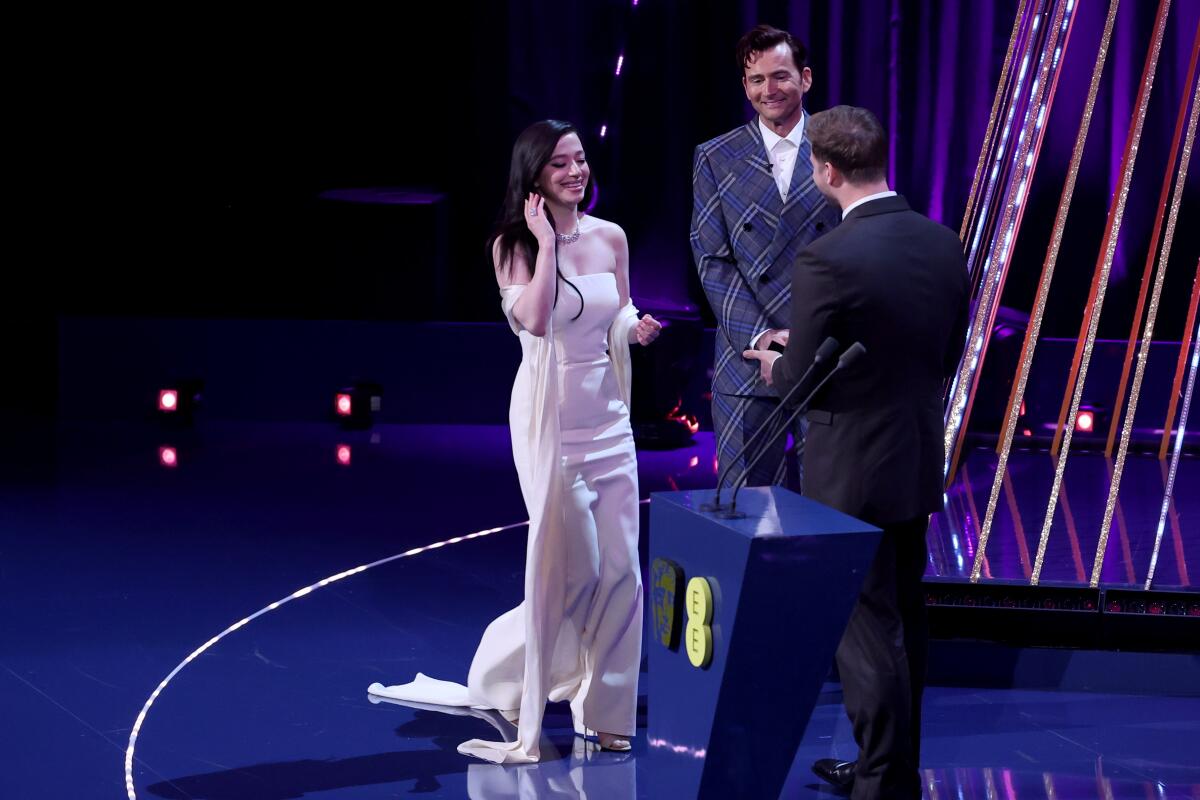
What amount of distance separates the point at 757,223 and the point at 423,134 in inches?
214

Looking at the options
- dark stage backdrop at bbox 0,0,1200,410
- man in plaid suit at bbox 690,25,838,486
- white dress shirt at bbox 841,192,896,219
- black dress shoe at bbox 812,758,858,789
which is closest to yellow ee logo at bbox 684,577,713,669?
white dress shirt at bbox 841,192,896,219

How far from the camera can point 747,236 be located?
11.5 feet

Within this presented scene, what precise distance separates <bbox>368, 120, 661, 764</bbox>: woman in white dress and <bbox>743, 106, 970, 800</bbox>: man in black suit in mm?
677

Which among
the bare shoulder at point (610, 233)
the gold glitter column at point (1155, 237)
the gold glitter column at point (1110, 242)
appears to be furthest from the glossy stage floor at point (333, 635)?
the bare shoulder at point (610, 233)

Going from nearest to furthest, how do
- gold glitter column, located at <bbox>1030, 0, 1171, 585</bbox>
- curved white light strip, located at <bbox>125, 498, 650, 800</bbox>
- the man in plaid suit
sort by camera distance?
curved white light strip, located at <bbox>125, 498, 650, 800</bbox>, the man in plaid suit, gold glitter column, located at <bbox>1030, 0, 1171, 585</bbox>

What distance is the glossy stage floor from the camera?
326 centimetres

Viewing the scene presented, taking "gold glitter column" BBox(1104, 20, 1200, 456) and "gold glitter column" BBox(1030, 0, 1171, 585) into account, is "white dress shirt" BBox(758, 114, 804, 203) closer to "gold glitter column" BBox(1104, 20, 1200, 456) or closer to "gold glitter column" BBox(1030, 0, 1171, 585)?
"gold glitter column" BBox(1030, 0, 1171, 585)

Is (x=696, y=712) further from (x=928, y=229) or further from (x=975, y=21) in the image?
(x=975, y=21)

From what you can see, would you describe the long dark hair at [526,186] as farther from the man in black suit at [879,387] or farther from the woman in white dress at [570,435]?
the man in black suit at [879,387]

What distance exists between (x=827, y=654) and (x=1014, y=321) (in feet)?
16.6

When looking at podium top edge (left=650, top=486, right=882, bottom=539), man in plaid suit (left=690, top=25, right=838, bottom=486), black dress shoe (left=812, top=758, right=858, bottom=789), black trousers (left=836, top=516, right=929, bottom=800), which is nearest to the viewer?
podium top edge (left=650, top=486, right=882, bottom=539)

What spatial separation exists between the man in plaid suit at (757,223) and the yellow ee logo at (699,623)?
3.85ft

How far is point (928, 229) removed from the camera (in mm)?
2746

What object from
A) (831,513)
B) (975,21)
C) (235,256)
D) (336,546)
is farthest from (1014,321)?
(831,513)
